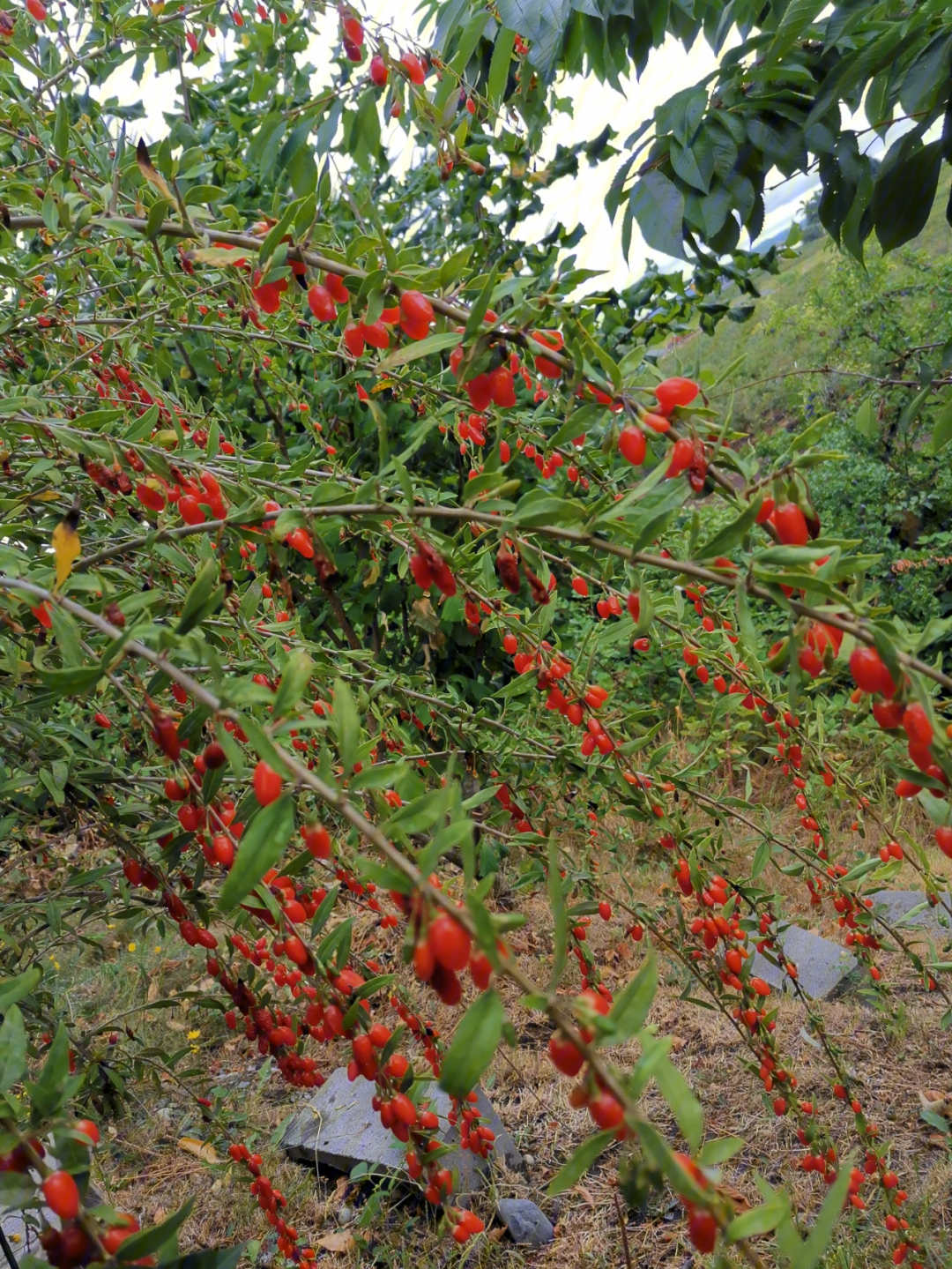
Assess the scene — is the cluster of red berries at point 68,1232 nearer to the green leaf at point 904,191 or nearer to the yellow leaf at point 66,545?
the yellow leaf at point 66,545

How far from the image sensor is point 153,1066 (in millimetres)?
1771

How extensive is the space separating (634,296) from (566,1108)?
2.78 meters

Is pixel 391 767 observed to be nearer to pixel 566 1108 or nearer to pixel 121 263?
pixel 566 1108

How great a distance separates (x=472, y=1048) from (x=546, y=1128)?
2334 millimetres

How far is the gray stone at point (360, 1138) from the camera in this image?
2289 mm

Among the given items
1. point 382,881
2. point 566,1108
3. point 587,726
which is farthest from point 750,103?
point 566,1108

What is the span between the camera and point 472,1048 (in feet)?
1.87

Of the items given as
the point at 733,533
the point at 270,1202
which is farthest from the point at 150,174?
the point at 270,1202

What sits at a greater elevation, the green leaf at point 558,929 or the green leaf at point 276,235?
the green leaf at point 276,235

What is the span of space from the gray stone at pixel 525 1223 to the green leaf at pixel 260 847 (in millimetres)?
1940

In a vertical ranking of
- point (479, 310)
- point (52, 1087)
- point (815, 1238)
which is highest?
point (479, 310)

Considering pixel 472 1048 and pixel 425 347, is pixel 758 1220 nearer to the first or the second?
pixel 472 1048

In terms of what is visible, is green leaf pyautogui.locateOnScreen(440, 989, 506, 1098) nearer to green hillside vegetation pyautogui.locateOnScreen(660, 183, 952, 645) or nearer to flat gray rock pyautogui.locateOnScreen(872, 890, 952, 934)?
flat gray rock pyautogui.locateOnScreen(872, 890, 952, 934)

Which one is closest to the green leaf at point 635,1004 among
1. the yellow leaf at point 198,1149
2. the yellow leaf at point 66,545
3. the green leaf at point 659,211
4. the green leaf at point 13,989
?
the green leaf at point 13,989
